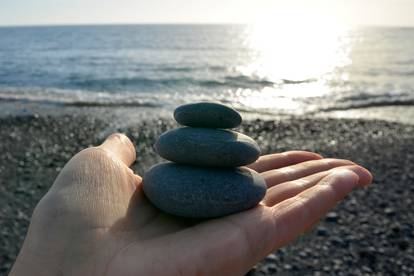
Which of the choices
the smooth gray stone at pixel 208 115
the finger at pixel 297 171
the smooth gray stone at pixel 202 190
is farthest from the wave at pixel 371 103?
the smooth gray stone at pixel 202 190

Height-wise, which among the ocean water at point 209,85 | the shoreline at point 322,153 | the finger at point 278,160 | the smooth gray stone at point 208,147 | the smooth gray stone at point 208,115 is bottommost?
the ocean water at point 209,85

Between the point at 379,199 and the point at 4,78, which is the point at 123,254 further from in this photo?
the point at 4,78

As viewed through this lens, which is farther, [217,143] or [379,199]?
[379,199]

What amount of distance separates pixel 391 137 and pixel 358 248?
648 centimetres

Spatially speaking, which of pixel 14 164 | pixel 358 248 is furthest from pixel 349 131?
pixel 14 164

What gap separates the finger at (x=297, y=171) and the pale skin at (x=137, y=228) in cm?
16

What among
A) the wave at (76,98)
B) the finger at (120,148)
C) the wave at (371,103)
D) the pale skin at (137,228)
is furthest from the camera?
the wave at (76,98)

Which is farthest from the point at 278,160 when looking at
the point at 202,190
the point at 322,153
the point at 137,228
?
the point at 322,153

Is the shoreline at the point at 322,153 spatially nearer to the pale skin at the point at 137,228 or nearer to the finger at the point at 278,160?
the finger at the point at 278,160

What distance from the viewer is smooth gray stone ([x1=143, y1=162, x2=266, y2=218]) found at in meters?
2.47

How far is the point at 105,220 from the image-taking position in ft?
7.52

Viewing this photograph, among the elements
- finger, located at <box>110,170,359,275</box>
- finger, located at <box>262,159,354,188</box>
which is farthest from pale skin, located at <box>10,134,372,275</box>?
finger, located at <box>262,159,354,188</box>

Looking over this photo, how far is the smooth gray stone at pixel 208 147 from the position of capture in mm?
2582

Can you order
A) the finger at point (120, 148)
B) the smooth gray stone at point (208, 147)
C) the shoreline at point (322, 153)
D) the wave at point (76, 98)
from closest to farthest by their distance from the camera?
the smooth gray stone at point (208, 147)
the finger at point (120, 148)
the shoreline at point (322, 153)
the wave at point (76, 98)
